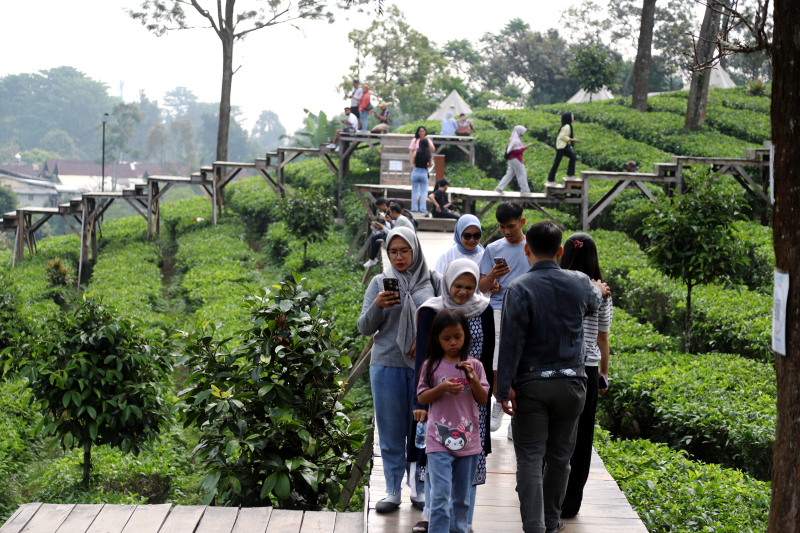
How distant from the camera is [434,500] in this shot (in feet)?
11.3

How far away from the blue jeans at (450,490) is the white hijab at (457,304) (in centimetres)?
72

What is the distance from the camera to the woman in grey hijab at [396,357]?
402 centimetres

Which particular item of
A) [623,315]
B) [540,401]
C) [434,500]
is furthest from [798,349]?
[623,315]

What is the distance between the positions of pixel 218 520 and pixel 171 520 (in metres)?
0.27

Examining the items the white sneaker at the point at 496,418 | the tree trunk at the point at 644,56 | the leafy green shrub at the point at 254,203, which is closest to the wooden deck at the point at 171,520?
the white sneaker at the point at 496,418

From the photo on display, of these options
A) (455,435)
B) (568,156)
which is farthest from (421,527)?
(568,156)

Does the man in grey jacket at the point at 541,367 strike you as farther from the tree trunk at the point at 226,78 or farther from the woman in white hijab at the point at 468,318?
the tree trunk at the point at 226,78

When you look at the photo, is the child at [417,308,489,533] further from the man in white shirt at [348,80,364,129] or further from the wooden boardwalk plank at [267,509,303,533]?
the man in white shirt at [348,80,364,129]

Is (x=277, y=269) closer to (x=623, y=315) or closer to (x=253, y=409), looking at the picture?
(x=623, y=315)

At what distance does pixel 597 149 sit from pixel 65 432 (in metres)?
16.3

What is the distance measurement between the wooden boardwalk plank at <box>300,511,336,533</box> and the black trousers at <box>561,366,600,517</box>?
4.43 ft

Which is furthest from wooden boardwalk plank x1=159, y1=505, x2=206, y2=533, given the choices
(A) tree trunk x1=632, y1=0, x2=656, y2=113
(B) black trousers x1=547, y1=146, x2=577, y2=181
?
(A) tree trunk x1=632, y1=0, x2=656, y2=113

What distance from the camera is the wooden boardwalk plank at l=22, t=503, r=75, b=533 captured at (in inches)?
159

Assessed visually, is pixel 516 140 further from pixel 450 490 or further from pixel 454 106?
pixel 454 106
